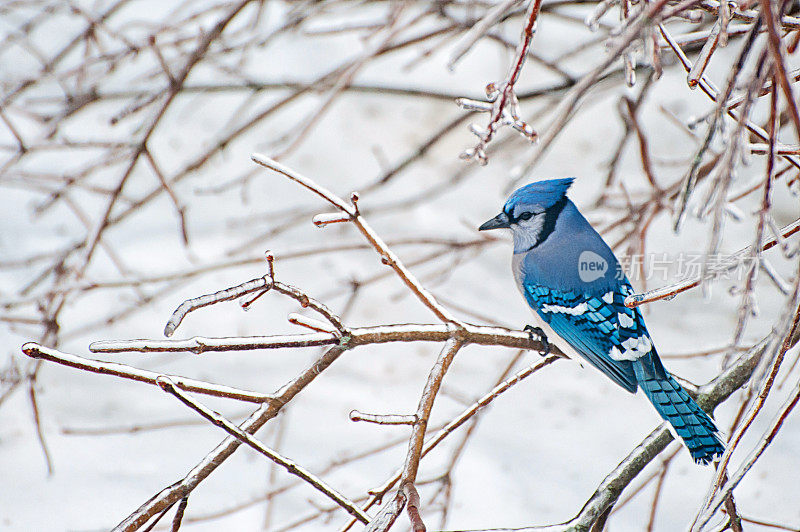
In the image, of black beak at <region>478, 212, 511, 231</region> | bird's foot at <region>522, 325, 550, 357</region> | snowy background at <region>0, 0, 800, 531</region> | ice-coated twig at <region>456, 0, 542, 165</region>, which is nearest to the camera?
ice-coated twig at <region>456, 0, 542, 165</region>

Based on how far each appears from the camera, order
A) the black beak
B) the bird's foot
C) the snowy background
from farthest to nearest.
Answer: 1. the snowy background
2. the black beak
3. the bird's foot

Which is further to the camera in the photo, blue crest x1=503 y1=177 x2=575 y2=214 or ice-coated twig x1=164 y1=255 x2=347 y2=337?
blue crest x1=503 y1=177 x2=575 y2=214

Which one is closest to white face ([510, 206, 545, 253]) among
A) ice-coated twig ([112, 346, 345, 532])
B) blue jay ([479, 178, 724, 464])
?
blue jay ([479, 178, 724, 464])

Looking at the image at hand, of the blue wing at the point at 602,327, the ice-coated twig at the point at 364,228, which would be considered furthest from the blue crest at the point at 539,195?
the ice-coated twig at the point at 364,228

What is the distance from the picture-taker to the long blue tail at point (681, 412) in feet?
2.40

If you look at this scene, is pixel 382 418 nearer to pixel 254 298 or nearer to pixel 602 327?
pixel 254 298

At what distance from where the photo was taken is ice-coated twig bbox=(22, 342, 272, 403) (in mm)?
499

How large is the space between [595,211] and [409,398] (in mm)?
618

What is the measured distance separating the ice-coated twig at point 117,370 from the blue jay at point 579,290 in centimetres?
41

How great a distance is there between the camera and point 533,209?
868mm

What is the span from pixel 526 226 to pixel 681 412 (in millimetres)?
294

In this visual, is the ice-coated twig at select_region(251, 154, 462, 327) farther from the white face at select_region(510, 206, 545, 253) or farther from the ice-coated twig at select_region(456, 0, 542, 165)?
the white face at select_region(510, 206, 545, 253)

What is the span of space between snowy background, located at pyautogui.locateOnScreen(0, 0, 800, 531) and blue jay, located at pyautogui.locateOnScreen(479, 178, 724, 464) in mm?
114

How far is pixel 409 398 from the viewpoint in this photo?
1.63 m
